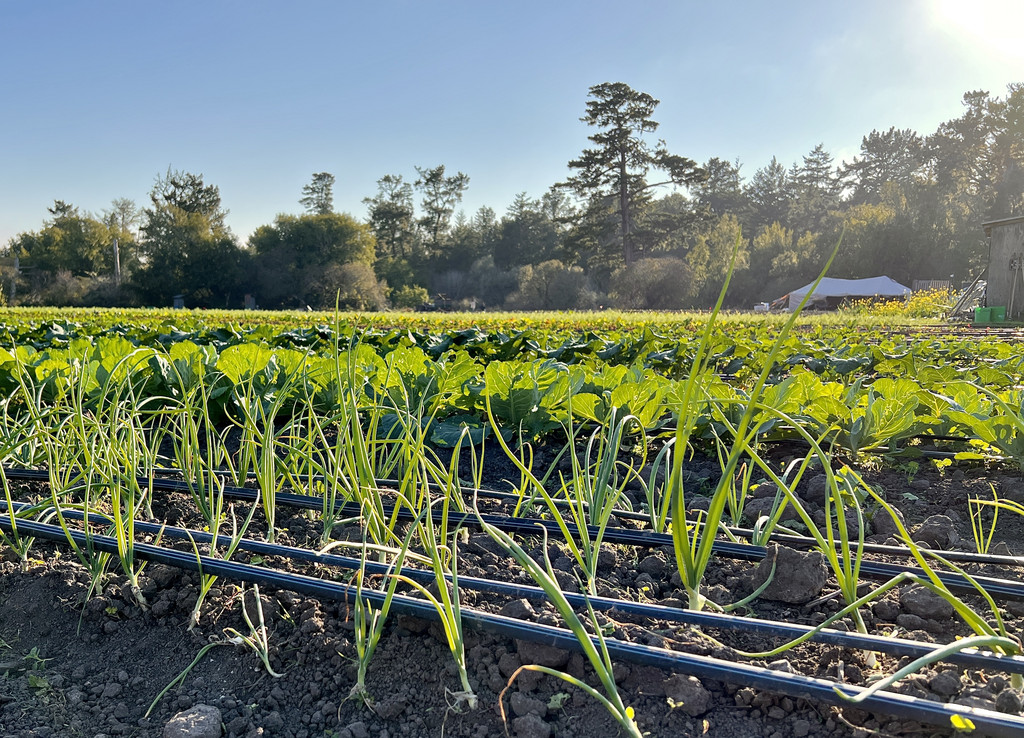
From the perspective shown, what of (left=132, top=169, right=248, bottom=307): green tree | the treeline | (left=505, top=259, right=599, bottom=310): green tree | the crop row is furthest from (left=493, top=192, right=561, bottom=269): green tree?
the crop row

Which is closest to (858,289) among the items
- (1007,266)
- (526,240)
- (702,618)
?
(1007,266)

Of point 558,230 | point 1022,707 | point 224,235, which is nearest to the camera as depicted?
point 1022,707

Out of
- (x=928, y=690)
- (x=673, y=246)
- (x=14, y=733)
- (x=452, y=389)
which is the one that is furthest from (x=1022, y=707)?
(x=673, y=246)

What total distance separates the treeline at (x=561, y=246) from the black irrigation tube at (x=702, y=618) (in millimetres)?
32457

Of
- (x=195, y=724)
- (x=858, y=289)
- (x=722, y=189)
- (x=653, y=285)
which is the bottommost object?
(x=195, y=724)

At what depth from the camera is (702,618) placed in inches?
37.0

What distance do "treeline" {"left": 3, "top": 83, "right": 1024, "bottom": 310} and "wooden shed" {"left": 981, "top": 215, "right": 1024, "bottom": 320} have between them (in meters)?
13.4

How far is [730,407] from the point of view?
6.74 feet

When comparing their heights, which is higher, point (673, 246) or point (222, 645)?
point (673, 246)

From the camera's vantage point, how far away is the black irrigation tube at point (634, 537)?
103cm

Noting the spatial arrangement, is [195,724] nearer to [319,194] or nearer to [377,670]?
[377,670]

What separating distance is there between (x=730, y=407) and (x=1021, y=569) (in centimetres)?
91

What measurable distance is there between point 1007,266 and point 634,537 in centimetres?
2143

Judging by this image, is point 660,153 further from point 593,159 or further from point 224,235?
point 224,235
